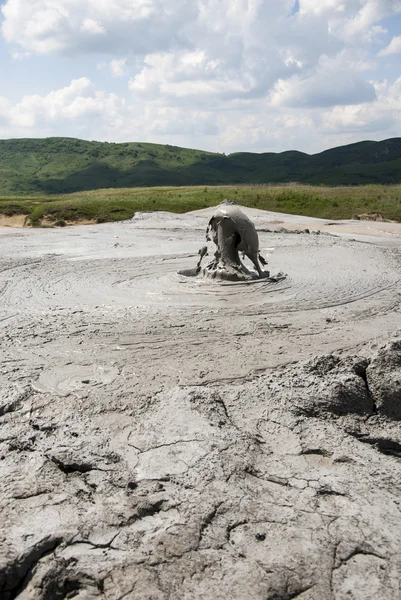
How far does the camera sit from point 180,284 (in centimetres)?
1030

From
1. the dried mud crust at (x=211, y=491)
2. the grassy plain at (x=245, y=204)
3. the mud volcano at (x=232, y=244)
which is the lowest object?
the dried mud crust at (x=211, y=491)

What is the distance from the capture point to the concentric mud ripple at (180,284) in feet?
29.7

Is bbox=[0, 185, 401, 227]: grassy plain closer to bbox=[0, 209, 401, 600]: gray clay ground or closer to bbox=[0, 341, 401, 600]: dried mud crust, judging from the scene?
bbox=[0, 209, 401, 600]: gray clay ground

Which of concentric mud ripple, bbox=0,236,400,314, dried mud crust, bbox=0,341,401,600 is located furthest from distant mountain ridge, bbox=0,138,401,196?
dried mud crust, bbox=0,341,401,600

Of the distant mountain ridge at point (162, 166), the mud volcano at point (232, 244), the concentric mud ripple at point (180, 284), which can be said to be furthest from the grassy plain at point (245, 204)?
the distant mountain ridge at point (162, 166)

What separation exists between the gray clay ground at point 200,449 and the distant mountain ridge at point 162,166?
223 feet

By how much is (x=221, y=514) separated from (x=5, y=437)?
2.08 m

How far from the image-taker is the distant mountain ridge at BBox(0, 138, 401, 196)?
81.5m

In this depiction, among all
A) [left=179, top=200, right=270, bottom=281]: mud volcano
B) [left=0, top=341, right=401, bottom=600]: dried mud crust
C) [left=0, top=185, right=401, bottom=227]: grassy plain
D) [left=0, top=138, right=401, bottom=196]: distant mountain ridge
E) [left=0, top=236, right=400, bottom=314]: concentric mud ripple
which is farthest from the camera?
[left=0, top=138, right=401, bottom=196]: distant mountain ridge

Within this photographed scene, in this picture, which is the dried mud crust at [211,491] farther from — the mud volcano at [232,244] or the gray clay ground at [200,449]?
the mud volcano at [232,244]

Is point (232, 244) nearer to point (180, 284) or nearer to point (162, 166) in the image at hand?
point (180, 284)

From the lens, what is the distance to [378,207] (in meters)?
25.5

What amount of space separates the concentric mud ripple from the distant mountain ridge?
6267 centimetres

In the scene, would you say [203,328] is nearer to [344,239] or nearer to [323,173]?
[344,239]
